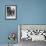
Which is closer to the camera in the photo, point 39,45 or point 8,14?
point 39,45

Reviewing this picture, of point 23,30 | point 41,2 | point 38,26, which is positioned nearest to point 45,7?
point 41,2

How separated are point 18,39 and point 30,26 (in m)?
0.59

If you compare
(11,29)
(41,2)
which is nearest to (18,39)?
(11,29)

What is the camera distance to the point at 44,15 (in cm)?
463

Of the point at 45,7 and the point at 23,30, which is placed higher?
the point at 45,7

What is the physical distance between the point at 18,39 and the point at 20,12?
3.03 ft

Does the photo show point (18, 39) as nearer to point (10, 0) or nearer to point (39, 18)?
point (39, 18)

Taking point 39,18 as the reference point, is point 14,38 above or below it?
below

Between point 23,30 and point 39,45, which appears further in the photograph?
point 23,30

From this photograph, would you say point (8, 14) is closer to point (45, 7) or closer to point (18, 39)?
point (18, 39)

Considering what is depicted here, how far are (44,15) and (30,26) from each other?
0.62 meters

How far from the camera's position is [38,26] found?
4.55 metres

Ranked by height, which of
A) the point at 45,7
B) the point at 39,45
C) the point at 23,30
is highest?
the point at 45,7

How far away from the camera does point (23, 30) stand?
4.49 m
